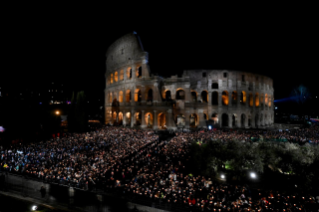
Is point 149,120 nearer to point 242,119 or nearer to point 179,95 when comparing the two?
point 179,95

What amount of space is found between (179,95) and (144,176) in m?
33.3

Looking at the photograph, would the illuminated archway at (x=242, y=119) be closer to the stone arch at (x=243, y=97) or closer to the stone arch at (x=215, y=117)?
the stone arch at (x=243, y=97)

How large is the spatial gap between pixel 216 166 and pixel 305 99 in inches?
2484

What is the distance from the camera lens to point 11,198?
11.1 m

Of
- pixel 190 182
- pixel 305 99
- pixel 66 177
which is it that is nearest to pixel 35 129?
pixel 66 177

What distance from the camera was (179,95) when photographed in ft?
149

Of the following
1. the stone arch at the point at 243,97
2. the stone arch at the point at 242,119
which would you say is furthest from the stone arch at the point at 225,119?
the stone arch at the point at 243,97

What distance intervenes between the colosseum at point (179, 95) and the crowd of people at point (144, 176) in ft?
60.1

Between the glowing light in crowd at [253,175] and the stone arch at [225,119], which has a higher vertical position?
→ the stone arch at [225,119]

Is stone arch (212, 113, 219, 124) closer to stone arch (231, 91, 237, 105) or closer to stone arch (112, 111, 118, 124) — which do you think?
stone arch (231, 91, 237, 105)

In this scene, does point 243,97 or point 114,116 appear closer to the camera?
point 243,97

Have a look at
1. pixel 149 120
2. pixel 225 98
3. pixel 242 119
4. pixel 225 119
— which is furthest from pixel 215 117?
pixel 149 120

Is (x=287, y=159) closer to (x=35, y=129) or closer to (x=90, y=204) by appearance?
(x=90, y=204)

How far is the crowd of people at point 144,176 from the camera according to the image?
10789 mm
